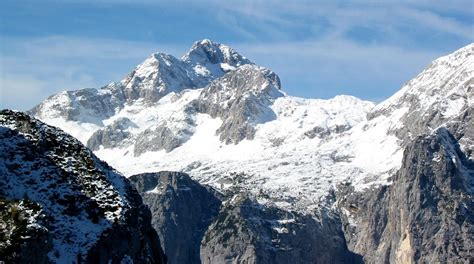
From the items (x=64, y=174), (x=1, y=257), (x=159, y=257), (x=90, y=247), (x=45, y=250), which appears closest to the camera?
(x=1, y=257)

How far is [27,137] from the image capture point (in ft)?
428

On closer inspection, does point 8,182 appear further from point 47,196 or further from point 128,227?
point 128,227

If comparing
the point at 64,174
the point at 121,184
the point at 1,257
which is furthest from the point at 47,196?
the point at 1,257

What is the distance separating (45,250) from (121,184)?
26520 millimetres

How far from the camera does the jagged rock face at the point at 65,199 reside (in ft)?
369

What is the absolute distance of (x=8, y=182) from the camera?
12369 centimetres

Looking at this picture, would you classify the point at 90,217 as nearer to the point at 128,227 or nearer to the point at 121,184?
the point at 128,227

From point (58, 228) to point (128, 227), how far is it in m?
8.82

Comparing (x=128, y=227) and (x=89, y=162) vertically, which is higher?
(x=89, y=162)

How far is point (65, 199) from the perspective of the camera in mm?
122375

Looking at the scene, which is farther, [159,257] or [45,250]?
[159,257]

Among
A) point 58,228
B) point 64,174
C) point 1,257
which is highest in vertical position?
point 64,174

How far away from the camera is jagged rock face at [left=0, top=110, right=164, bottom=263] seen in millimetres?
112456

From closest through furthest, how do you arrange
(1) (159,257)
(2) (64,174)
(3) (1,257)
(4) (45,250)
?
(3) (1,257) → (4) (45,250) → (2) (64,174) → (1) (159,257)
